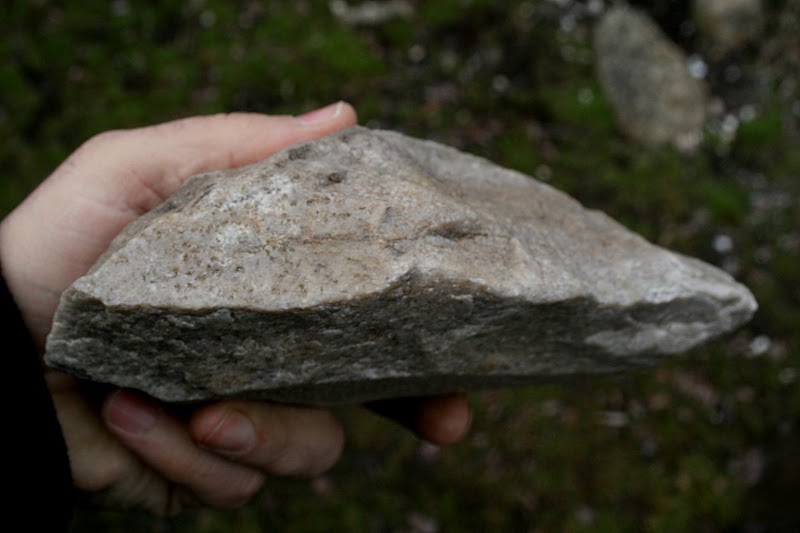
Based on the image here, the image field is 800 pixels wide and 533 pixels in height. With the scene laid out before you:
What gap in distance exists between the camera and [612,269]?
7.39 feet

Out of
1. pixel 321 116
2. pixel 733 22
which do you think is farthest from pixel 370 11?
pixel 321 116

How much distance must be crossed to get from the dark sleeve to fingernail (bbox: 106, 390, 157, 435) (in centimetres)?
20

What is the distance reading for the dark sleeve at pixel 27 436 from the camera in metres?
2.11

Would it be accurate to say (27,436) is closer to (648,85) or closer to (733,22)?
(648,85)

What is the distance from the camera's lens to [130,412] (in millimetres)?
2383

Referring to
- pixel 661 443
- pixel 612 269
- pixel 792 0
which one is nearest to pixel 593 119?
pixel 792 0

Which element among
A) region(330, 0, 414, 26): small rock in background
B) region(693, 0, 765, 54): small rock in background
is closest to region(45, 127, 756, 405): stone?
region(330, 0, 414, 26): small rock in background

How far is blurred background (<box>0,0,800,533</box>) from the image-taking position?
13.3 ft

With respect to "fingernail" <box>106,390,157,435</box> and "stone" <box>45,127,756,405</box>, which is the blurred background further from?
"stone" <box>45,127,756,405</box>

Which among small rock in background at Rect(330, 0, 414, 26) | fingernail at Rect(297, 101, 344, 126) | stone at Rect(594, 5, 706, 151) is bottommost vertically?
stone at Rect(594, 5, 706, 151)

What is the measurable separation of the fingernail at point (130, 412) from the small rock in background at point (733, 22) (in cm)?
492

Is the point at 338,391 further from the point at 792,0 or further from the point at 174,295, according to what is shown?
the point at 792,0

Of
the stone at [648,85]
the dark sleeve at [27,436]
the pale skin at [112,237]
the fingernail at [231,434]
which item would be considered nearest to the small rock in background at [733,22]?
the stone at [648,85]

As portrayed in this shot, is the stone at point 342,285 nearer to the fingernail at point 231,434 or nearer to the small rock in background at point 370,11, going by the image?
the fingernail at point 231,434
